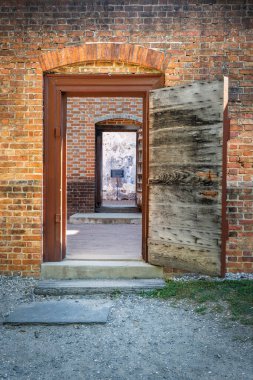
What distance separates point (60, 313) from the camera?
12.3 feet

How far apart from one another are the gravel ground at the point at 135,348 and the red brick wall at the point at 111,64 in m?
1.40

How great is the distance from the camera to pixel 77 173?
9.87 m

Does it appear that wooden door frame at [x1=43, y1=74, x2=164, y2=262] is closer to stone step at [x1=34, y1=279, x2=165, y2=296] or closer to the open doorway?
stone step at [x1=34, y1=279, x2=165, y2=296]

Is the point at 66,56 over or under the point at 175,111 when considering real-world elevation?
over

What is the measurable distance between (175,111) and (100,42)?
1391mm

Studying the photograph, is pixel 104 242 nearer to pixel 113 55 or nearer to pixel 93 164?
pixel 113 55

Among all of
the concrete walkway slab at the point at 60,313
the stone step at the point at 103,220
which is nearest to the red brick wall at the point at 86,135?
the stone step at the point at 103,220

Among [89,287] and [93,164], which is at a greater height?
[93,164]

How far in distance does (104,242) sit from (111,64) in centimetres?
296

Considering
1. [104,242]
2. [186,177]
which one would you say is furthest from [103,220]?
[186,177]

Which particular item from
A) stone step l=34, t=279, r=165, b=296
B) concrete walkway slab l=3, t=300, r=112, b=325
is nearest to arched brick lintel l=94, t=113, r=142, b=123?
stone step l=34, t=279, r=165, b=296

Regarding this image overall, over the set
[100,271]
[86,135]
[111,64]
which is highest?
[111,64]

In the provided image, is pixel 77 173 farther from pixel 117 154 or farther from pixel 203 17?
pixel 117 154

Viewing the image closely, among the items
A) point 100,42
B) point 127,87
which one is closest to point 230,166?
point 127,87
